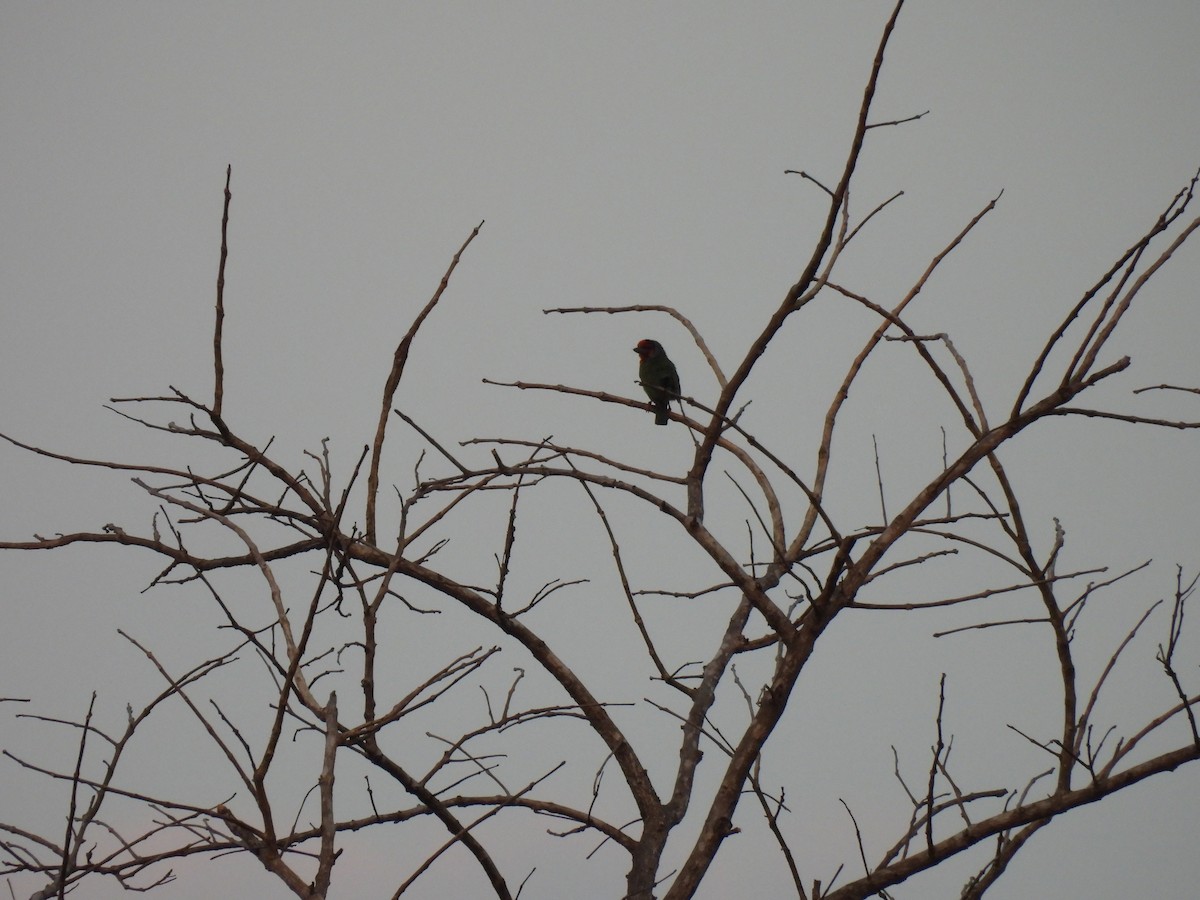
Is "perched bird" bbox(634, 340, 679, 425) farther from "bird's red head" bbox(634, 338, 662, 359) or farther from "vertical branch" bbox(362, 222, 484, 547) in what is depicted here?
"vertical branch" bbox(362, 222, 484, 547)

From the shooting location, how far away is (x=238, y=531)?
7.67 feet

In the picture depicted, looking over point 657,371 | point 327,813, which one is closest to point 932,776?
point 327,813

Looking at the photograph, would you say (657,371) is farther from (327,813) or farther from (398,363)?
(327,813)

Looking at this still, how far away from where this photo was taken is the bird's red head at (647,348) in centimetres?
952

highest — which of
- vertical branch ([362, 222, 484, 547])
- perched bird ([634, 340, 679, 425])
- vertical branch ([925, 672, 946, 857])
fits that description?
perched bird ([634, 340, 679, 425])

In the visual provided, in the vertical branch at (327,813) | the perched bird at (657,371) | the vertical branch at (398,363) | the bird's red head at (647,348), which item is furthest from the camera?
the bird's red head at (647,348)

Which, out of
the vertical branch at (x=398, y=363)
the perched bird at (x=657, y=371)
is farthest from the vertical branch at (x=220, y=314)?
the perched bird at (x=657, y=371)

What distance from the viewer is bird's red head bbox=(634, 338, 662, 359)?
9.52 meters

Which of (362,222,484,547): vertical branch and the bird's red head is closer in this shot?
(362,222,484,547): vertical branch

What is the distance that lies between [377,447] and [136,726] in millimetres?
918

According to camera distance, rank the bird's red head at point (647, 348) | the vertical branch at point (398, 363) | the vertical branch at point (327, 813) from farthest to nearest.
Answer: the bird's red head at point (647, 348) → the vertical branch at point (398, 363) → the vertical branch at point (327, 813)

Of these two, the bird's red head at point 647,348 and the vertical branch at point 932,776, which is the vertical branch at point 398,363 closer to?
the vertical branch at point 932,776

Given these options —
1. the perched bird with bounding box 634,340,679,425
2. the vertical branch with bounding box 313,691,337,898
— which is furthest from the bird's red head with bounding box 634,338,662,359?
the vertical branch with bounding box 313,691,337,898

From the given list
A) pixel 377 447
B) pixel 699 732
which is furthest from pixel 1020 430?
pixel 377 447
